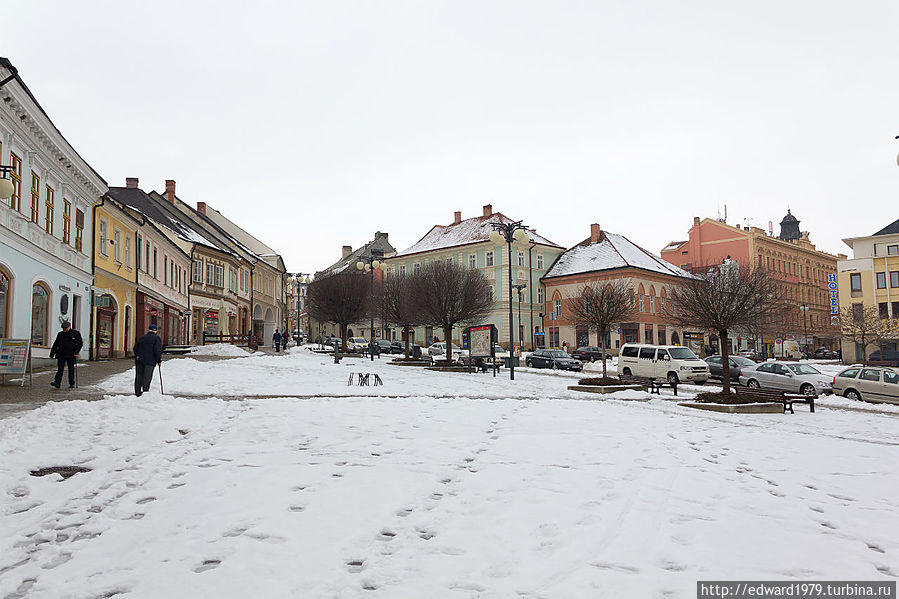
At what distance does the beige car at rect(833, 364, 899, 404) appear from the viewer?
20.1m

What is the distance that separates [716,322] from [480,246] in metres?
53.3

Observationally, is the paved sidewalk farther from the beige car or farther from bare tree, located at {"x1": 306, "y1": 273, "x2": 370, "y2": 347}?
bare tree, located at {"x1": 306, "y1": 273, "x2": 370, "y2": 347}

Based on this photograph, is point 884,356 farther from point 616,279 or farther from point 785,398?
point 785,398

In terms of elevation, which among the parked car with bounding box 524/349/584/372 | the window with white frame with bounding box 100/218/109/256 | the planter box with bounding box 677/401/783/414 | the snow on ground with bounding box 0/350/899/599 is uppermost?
the window with white frame with bounding box 100/218/109/256

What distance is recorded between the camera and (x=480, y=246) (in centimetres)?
7181

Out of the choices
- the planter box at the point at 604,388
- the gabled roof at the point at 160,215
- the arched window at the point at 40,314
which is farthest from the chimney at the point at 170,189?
the planter box at the point at 604,388

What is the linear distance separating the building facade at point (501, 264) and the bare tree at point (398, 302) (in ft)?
71.8

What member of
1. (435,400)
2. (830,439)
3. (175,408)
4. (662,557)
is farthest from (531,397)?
(662,557)

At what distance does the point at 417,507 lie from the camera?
6.14 meters

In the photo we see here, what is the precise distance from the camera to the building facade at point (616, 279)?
62.3 meters

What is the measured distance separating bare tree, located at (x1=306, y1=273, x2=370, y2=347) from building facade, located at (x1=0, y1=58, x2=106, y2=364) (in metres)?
22.3

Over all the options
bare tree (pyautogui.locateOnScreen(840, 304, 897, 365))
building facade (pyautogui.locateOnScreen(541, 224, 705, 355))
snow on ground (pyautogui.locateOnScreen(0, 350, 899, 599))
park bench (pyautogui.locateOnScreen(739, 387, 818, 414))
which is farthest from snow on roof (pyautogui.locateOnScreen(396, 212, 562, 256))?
snow on ground (pyautogui.locateOnScreen(0, 350, 899, 599))

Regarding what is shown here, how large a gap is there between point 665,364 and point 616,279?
119ft

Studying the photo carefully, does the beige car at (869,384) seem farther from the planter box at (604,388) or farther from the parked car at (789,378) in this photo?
the planter box at (604,388)
